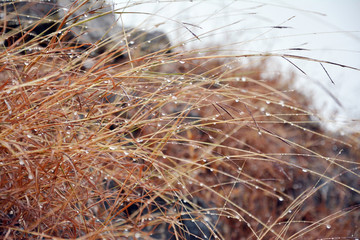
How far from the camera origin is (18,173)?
3.07ft

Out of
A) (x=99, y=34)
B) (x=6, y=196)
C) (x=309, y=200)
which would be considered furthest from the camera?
(x=99, y=34)

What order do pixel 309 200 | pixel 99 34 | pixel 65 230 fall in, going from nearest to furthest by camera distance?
pixel 65 230
pixel 309 200
pixel 99 34

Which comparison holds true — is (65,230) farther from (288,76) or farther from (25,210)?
(288,76)

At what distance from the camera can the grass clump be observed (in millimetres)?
903

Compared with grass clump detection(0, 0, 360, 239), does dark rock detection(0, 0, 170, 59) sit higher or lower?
higher

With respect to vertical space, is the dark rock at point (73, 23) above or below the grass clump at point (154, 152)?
above

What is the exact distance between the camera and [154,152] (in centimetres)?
98

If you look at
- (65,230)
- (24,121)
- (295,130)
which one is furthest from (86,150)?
(295,130)

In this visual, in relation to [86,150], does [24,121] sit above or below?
Result: above

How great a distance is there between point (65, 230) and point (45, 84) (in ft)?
1.44

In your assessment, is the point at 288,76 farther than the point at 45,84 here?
Yes

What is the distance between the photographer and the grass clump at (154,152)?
90cm

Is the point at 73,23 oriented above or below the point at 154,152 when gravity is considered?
above

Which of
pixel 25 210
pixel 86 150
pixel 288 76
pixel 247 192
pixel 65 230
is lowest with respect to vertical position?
pixel 247 192
